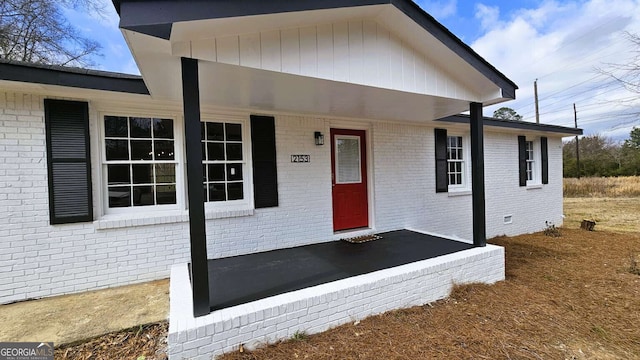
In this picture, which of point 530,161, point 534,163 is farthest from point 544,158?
point 530,161

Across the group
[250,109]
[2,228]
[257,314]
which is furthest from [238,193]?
[2,228]

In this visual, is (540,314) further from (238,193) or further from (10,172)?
(10,172)

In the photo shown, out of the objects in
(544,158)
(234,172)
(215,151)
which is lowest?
(234,172)

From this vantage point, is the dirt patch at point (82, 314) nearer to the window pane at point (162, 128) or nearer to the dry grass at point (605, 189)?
the window pane at point (162, 128)

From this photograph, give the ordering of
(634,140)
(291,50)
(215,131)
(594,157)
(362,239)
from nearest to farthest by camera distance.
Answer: (291,50) < (215,131) < (362,239) < (634,140) < (594,157)

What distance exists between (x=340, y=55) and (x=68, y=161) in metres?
3.32

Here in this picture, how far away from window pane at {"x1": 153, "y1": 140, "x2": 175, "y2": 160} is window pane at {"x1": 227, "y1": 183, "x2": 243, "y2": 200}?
88cm

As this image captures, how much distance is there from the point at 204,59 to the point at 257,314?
2078mm

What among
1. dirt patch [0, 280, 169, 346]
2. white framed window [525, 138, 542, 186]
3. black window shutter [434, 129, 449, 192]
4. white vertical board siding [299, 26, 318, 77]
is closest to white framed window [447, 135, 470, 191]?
black window shutter [434, 129, 449, 192]

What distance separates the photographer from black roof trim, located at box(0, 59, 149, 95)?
106 inches

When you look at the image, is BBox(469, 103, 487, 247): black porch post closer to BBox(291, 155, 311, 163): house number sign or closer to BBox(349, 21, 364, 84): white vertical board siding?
BBox(349, 21, 364, 84): white vertical board siding

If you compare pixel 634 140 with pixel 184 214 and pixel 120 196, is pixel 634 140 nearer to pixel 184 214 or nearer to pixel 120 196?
pixel 184 214

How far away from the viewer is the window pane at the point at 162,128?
12.3 ft

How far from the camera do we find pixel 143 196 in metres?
3.72
